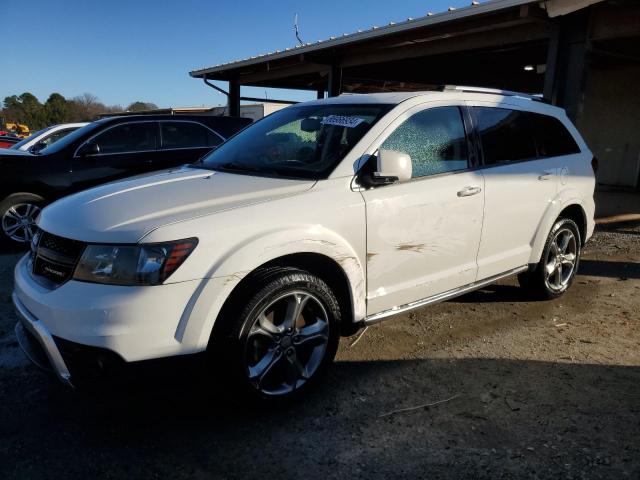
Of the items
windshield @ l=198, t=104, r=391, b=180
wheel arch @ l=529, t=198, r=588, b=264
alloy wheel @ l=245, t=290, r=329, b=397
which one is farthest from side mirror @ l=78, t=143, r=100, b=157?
wheel arch @ l=529, t=198, r=588, b=264

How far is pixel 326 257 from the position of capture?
3055mm

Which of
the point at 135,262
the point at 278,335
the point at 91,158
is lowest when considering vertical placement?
the point at 278,335

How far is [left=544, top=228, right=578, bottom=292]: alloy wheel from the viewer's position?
190 inches

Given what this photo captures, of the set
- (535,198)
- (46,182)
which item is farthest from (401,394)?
(46,182)

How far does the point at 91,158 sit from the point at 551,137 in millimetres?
5401

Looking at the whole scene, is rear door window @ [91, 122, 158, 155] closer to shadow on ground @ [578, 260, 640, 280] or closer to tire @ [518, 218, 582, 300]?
tire @ [518, 218, 582, 300]

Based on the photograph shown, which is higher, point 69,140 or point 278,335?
point 69,140

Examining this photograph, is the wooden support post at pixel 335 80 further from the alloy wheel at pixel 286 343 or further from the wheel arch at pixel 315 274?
the alloy wheel at pixel 286 343

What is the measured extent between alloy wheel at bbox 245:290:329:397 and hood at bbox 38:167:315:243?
613 mm

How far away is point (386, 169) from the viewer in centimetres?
312

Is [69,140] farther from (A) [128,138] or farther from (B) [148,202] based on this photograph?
(B) [148,202]

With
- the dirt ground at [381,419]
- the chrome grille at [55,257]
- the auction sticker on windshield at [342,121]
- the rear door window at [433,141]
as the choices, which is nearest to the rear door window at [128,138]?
the dirt ground at [381,419]

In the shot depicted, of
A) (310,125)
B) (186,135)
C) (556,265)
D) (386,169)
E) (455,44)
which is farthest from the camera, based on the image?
(455,44)

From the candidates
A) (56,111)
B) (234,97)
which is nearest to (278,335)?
(234,97)
